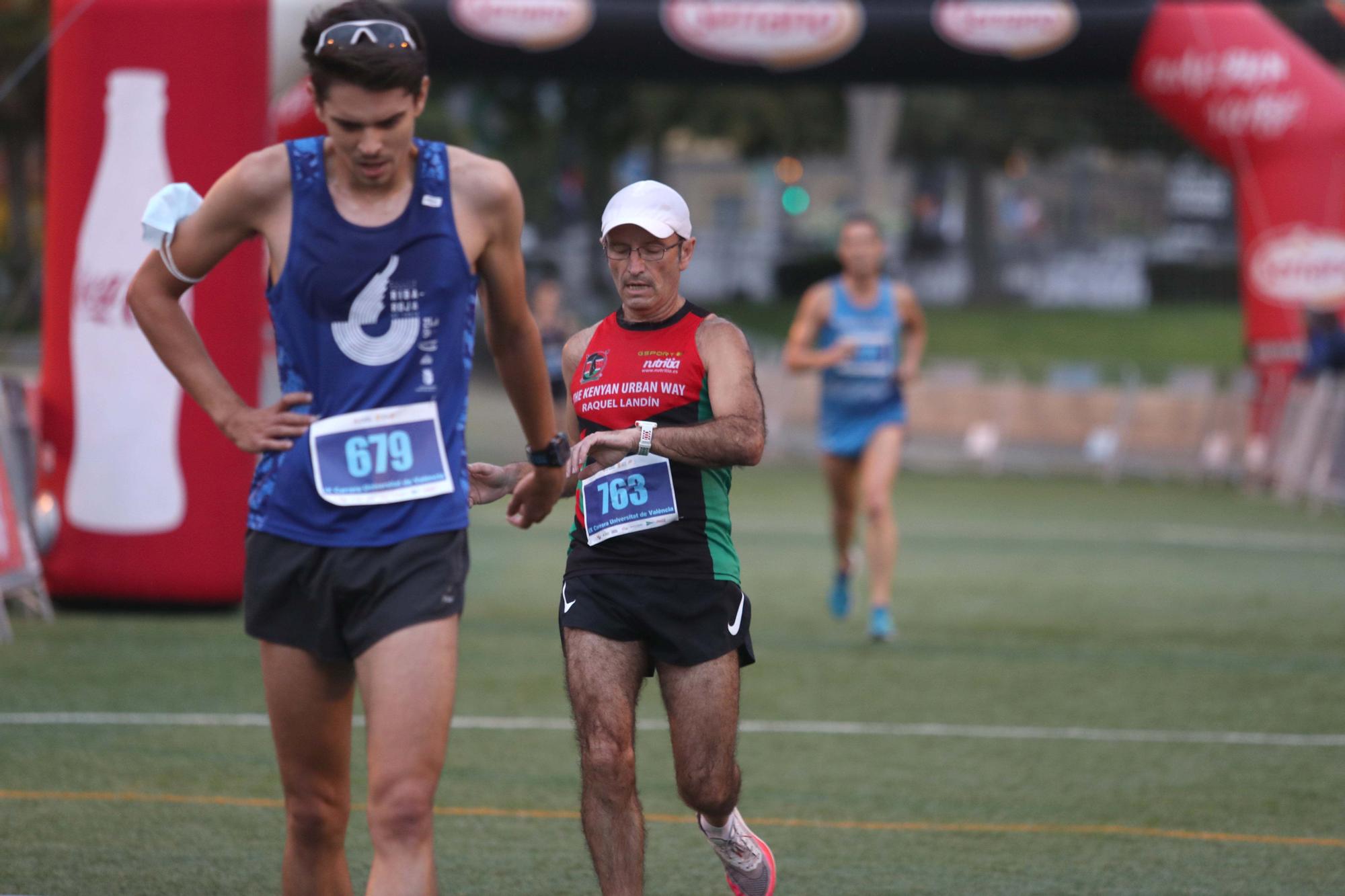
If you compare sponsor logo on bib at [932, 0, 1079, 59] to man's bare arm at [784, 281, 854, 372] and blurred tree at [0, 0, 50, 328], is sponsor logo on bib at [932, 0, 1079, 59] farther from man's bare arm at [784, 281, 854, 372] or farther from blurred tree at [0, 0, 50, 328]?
blurred tree at [0, 0, 50, 328]

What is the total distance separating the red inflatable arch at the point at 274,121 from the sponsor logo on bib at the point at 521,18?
2 cm

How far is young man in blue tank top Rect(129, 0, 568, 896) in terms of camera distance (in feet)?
12.3

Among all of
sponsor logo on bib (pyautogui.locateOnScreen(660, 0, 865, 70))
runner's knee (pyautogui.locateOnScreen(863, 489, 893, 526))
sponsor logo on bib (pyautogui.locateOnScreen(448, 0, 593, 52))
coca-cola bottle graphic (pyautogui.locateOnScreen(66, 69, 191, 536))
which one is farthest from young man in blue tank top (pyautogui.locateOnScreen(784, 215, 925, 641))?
sponsor logo on bib (pyautogui.locateOnScreen(448, 0, 593, 52))

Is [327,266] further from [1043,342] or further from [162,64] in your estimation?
[1043,342]

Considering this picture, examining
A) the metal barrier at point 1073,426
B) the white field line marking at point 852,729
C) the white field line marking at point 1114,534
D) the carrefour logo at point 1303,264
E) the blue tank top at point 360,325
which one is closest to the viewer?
the blue tank top at point 360,325

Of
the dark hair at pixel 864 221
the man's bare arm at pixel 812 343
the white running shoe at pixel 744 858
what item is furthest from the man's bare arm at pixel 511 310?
the dark hair at pixel 864 221

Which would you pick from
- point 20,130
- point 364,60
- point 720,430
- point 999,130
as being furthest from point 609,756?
point 999,130

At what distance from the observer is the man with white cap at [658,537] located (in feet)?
15.3

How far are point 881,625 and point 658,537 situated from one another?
5680 millimetres

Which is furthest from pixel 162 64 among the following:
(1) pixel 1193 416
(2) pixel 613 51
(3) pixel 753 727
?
(1) pixel 1193 416

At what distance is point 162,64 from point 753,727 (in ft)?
17.8

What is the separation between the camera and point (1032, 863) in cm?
583

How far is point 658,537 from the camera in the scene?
15.9ft

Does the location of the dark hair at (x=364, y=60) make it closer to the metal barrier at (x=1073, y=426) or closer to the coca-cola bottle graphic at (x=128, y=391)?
the coca-cola bottle graphic at (x=128, y=391)
